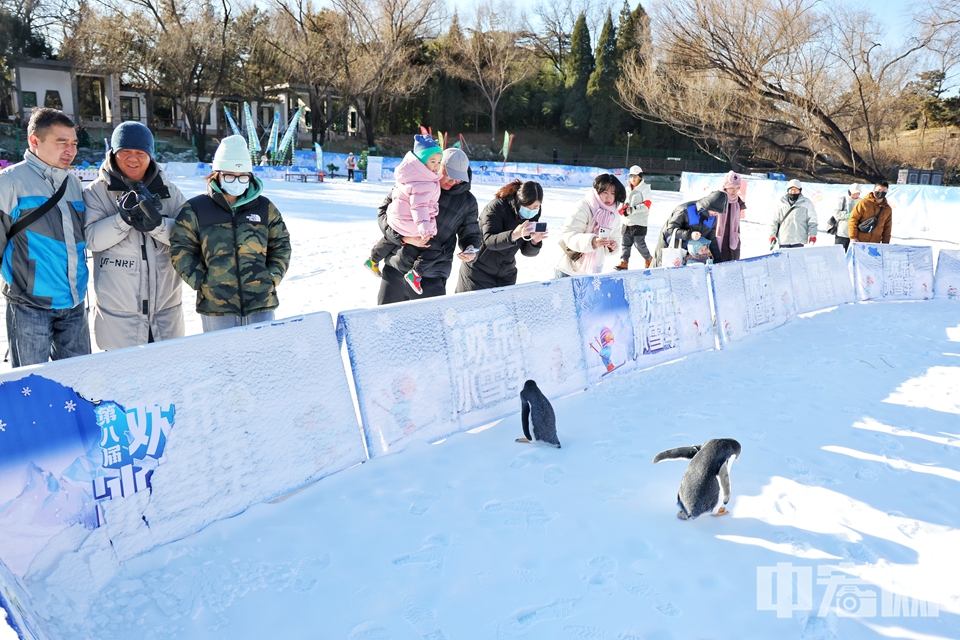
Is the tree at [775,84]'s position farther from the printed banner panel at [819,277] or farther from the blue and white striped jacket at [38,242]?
the blue and white striped jacket at [38,242]

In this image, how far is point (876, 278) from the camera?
9703 millimetres

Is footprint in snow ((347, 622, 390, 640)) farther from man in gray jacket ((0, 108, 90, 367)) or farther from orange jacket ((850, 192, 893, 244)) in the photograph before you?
orange jacket ((850, 192, 893, 244))

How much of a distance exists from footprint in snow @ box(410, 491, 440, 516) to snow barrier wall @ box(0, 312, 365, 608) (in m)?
0.50

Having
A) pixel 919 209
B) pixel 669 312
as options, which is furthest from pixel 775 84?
pixel 669 312

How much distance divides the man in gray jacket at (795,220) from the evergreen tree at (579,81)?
138 feet

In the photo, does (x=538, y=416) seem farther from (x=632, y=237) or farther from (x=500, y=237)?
(x=632, y=237)

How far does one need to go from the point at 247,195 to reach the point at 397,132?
162 ft

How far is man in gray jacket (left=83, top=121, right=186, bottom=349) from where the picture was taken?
10.8 feet

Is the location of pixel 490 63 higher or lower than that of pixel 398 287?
higher

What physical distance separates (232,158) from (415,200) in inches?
47.4

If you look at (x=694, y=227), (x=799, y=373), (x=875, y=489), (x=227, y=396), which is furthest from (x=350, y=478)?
(x=694, y=227)

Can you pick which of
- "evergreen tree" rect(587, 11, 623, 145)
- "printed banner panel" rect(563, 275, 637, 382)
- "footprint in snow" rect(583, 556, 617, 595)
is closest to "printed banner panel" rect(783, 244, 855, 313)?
"printed banner panel" rect(563, 275, 637, 382)

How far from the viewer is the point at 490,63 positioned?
153 ft

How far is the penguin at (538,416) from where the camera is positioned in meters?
4.02
